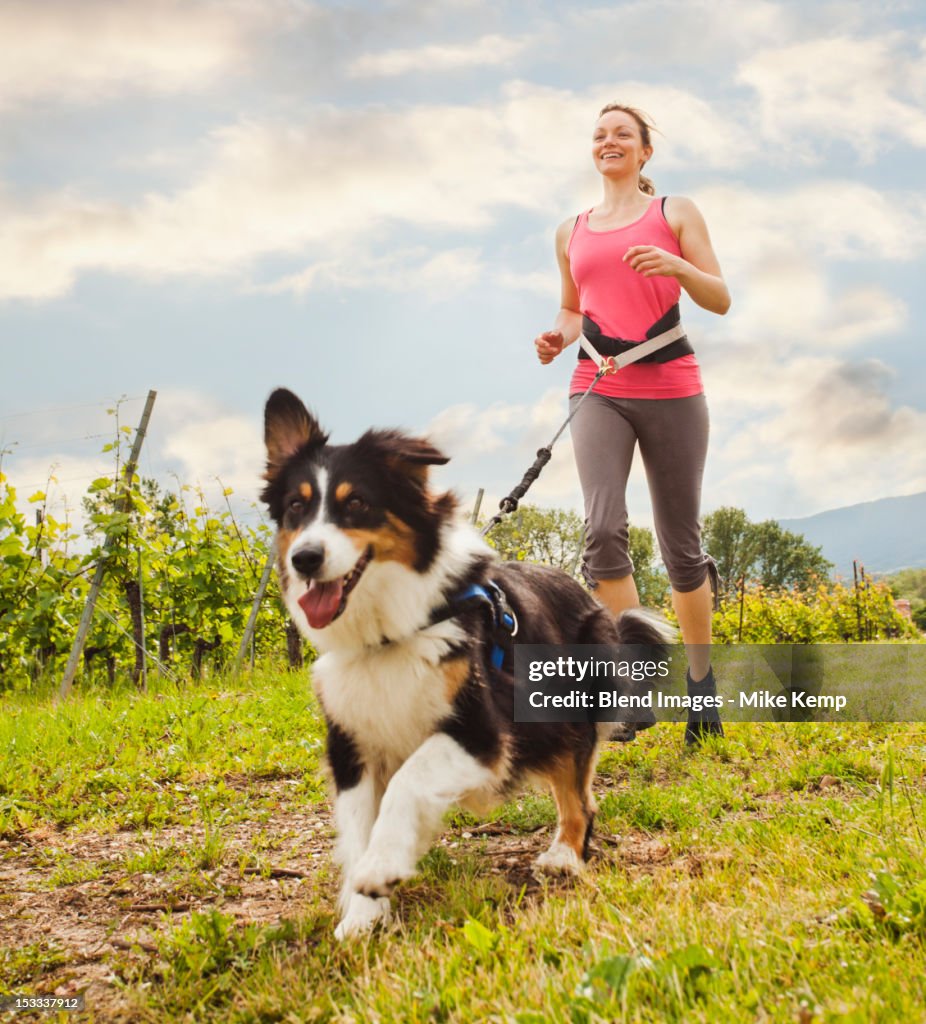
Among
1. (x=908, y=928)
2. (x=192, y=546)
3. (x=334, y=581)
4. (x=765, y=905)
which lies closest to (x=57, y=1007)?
(x=334, y=581)

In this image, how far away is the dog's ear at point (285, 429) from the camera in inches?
125

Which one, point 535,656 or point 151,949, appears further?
point 535,656

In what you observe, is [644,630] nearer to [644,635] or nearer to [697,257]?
[644,635]

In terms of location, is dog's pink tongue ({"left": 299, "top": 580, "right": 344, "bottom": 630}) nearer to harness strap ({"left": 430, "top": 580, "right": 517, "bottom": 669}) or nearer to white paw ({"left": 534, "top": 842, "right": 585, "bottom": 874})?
harness strap ({"left": 430, "top": 580, "right": 517, "bottom": 669})

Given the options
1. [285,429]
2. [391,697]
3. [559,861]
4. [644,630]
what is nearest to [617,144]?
[644,630]

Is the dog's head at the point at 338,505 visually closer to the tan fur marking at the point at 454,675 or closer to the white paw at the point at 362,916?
the tan fur marking at the point at 454,675

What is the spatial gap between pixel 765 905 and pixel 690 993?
21.9 inches

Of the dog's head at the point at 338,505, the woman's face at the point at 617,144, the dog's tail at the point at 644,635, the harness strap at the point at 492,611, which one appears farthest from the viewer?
the woman's face at the point at 617,144

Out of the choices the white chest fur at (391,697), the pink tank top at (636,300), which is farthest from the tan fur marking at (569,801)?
the pink tank top at (636,300)

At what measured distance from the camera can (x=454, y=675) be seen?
2.84 metres

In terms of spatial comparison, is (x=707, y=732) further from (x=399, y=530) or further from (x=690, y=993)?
(x=690, y=993)

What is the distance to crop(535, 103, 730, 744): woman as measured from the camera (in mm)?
4566

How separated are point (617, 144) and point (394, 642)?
3.02 m

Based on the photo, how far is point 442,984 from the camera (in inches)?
81.4
